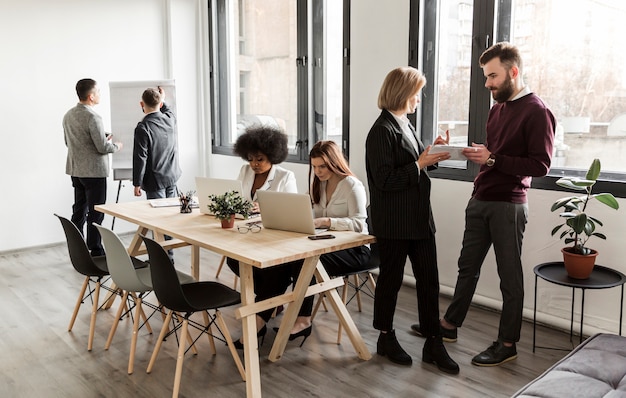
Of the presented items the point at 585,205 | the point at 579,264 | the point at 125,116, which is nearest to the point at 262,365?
the point at 579,264

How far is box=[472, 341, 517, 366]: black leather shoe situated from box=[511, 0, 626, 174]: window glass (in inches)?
50.1

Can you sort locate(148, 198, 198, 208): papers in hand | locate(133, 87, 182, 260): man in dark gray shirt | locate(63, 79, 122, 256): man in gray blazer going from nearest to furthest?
locate(148, 198, 198, 208): papers in hand
locate(133, 87, 182, 260): man in dark gray shirt
locate(63, 79, 122, 256): man in gray blazer

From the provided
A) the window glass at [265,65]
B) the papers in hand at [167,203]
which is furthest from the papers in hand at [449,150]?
the window glass at [265,65]

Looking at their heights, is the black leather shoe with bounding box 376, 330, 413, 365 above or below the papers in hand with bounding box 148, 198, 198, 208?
below

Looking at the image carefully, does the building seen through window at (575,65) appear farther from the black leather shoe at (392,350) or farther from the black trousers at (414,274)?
the black leather shoe at (392,350)

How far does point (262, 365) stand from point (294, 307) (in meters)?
0.39

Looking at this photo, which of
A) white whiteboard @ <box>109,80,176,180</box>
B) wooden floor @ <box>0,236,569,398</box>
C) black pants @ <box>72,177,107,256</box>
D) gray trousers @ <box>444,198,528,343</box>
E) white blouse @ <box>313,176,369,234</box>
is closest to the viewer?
wooden floor @ <box>0,236,569,398</box>

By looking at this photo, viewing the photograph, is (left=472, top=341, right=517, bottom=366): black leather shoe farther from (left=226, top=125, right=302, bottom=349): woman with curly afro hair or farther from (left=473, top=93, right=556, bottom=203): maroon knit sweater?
(left=226, top=125, right=302, bottom=349): woman with curly afro hair

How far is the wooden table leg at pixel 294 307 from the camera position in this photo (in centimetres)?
306

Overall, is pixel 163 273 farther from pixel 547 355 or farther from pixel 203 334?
pixel 547 355

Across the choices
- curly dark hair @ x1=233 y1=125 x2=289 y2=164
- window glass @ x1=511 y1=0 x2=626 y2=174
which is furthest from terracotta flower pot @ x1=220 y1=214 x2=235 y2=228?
window glass @ x1=511 y1=0 x2=626 y2=174

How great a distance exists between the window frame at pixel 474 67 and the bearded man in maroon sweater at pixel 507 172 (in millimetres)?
619

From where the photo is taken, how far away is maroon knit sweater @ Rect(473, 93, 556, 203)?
308 cm

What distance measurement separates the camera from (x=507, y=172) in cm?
314
